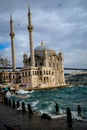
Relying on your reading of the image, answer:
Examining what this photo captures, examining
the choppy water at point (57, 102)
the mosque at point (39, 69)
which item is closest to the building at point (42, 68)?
the mosque at point (39, 69)

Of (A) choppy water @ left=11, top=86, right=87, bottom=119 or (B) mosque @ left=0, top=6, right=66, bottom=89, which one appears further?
(B) mosque @ left=0, top=6, right=66, bottom=89

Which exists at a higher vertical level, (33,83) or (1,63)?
(1,63)

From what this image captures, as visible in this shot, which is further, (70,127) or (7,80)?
(7,80)

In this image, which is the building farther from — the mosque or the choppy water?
the choppy water

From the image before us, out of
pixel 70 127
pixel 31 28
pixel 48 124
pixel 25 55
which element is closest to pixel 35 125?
Answer: pixel 48 124

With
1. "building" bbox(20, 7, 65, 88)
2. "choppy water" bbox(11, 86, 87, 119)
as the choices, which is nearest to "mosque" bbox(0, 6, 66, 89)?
"building" bbox(20, 7, 65, 88)

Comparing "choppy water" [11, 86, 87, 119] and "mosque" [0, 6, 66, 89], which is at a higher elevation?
"mosque" [0, 6, 66, 89]

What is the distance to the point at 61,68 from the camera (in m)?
112

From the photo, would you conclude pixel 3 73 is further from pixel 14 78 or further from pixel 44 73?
pixel 44 73

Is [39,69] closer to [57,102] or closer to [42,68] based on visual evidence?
[42,68]

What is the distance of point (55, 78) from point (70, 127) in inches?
3700

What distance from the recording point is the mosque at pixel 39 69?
289ft

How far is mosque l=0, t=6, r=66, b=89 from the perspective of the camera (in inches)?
3474

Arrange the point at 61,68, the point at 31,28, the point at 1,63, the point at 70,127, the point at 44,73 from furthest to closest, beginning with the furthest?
the point at 61,68, the point at 1,63, the point at 44,73, the point at 31,28, the point at 70,127
